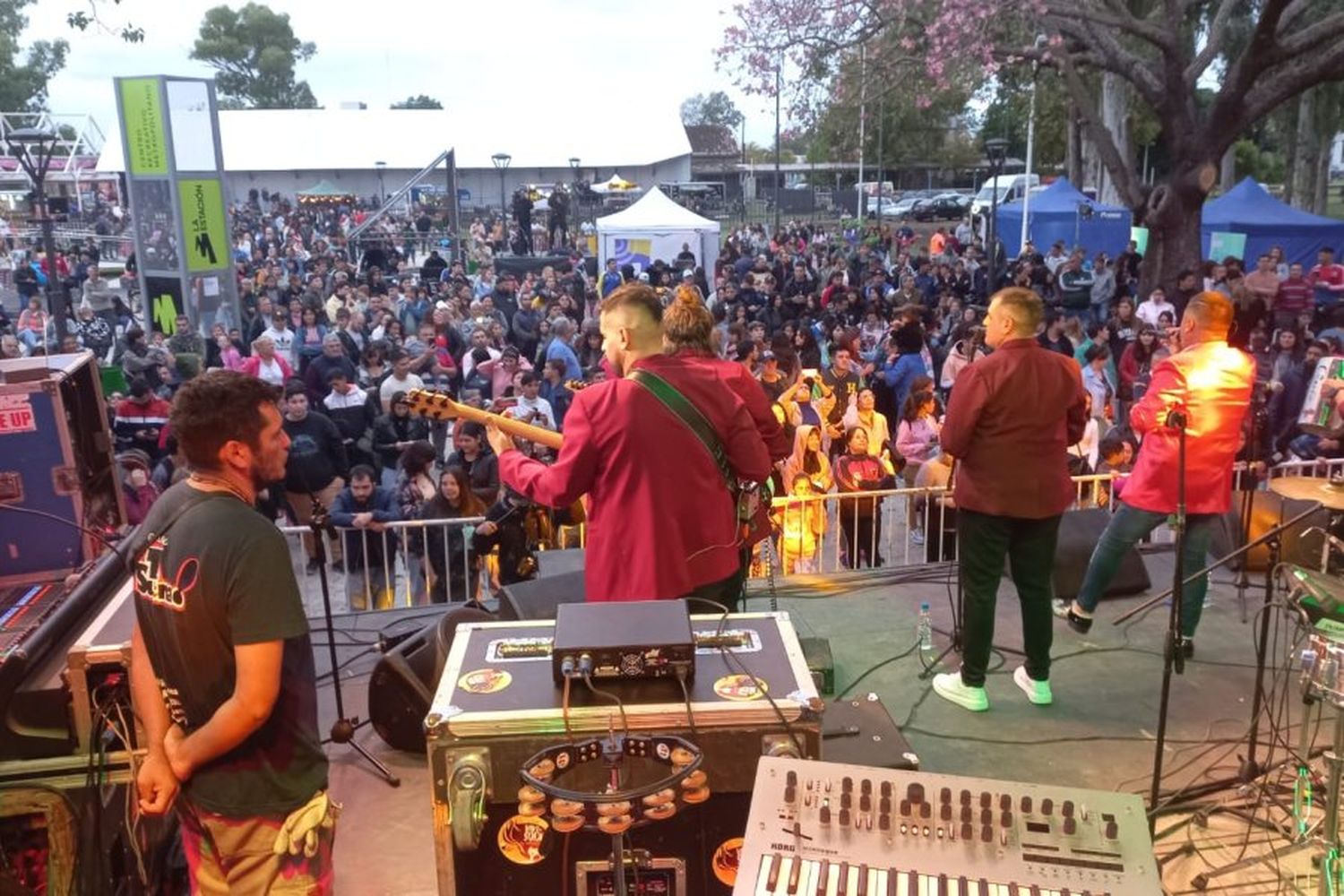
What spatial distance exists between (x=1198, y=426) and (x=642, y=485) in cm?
290

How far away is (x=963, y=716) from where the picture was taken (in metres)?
4.80

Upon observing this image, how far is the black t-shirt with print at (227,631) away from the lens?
8.15 ft

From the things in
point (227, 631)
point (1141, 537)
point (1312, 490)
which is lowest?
point (1141, 537)

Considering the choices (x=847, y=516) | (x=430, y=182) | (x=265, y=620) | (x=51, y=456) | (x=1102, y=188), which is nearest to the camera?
(x=265, y=620)

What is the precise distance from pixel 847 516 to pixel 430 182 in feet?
122

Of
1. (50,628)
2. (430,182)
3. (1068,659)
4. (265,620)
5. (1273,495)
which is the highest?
(430,182)

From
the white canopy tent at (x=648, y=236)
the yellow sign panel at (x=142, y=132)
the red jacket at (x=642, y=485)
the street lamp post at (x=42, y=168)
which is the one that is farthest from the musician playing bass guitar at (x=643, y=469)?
the white canopy tent at (x=648, y=236)

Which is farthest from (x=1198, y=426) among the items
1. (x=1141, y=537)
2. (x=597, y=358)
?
(x=597, y=358)

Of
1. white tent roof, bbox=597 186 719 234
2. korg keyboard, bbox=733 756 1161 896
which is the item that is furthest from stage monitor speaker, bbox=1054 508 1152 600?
white tent roof, bbox=597 186 719 234

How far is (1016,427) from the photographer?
433 centimetres

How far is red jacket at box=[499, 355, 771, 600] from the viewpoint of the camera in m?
3.36

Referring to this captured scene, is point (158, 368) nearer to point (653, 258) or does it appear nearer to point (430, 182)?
point (653, 258)

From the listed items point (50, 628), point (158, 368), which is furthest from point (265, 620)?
point (158, 368)

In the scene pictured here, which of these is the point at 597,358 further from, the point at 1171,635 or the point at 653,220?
the point at 1171,635
